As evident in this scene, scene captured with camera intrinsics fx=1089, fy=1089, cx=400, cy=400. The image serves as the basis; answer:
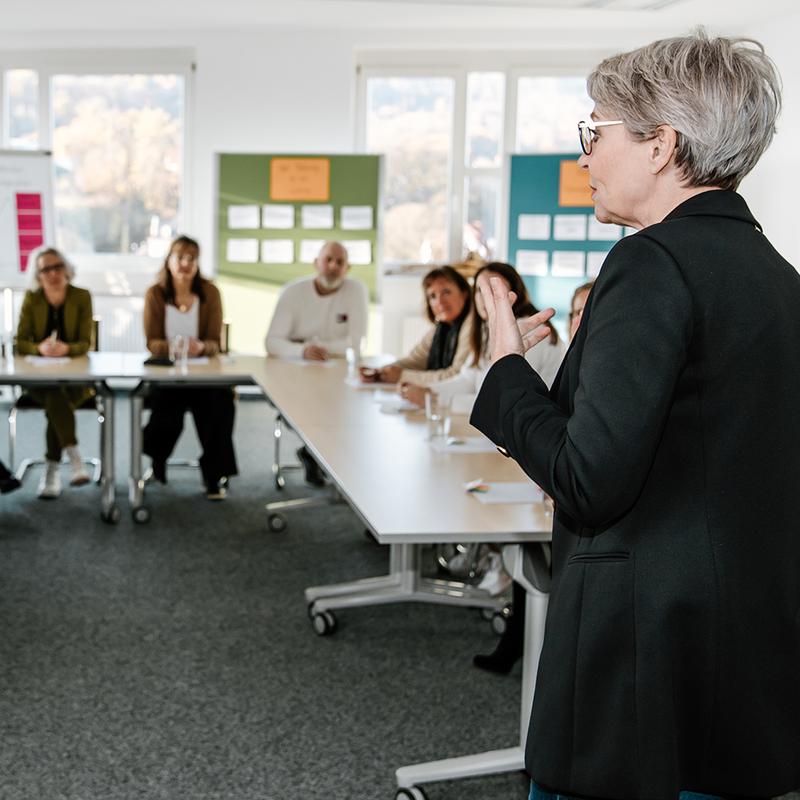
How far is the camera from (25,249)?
7.66 metres

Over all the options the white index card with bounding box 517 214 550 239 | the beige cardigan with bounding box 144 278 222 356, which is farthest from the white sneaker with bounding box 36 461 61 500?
the white index card with bounding box 517 214 550 239

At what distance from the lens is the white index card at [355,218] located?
816 centimetres

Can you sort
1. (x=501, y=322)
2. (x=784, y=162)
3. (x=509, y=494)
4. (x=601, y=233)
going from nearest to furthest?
(x=501, y=322) < (x=509, y=494) < (x=784, y=162) < (x=601, y=233)

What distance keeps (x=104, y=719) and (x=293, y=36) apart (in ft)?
21.7

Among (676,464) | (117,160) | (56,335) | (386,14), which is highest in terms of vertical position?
(386,14)

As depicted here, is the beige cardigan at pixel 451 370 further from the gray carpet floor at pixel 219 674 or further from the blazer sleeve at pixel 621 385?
the blazer sleeve at pixel 621 385

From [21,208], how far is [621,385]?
24.1 ft

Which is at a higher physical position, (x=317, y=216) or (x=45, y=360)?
(x=317, y=216)

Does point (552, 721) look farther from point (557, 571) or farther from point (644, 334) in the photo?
point (644, 334)

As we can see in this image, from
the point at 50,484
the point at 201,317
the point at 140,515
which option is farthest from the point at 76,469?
the point at 201,317

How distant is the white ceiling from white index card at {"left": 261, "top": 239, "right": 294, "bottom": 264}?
5.26 feet

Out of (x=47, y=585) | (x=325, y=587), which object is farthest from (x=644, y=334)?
(x=47, y=585)

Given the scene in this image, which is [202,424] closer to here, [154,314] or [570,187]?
[154,314]

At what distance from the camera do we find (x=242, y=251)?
8.32 m
